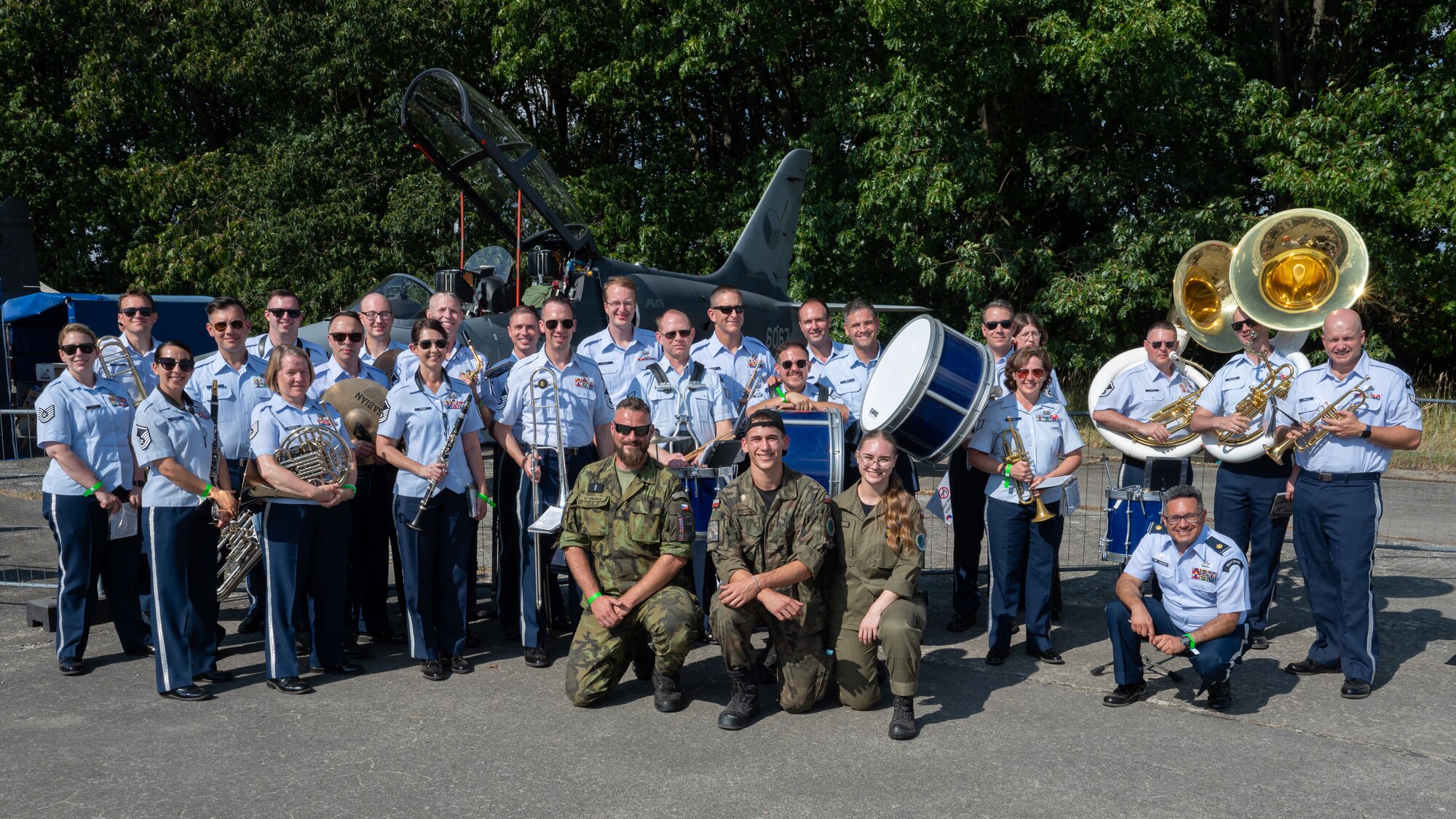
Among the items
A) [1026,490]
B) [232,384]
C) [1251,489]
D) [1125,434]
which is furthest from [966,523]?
[232,384]

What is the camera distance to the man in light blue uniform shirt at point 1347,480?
5227mm

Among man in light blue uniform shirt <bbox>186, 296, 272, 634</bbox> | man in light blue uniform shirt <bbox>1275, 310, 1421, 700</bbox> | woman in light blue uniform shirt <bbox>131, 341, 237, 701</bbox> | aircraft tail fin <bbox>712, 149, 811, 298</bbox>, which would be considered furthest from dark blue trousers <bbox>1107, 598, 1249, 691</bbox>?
aircraft tail fin <bbox>712, 149, 811, 298</bbox>

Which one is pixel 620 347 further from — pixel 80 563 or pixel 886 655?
pixel 80 563

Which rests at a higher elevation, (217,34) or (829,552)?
(217,34)

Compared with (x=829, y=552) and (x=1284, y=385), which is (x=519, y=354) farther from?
(x=1284, y=385)

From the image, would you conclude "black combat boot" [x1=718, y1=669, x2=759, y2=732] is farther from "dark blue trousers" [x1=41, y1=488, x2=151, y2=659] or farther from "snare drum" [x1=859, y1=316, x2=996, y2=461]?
"dark blue trousers" [x1=41, y1=488, x2=151, y2=659]

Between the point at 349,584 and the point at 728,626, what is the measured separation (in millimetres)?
2439

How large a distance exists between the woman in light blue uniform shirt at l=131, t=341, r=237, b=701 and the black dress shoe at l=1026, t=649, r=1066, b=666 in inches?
162

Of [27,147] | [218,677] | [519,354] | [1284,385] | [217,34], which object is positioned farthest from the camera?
[27,147]

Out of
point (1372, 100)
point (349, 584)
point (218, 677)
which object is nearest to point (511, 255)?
point (349, 584)

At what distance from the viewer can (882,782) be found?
4074 mm

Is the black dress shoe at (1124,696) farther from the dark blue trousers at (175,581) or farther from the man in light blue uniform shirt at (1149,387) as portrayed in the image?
the dark blue trousers at (175,581)

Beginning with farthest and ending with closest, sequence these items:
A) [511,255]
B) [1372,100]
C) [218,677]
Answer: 1. [1372,100]
2. [511,255]
3. [218,677]

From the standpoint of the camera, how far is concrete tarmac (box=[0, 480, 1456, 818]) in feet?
12.8
